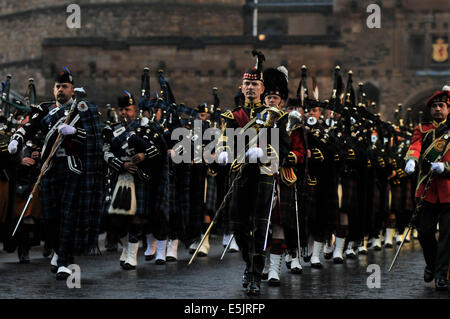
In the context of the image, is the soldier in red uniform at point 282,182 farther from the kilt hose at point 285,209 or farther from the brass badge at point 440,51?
the brass badge at point 440,51

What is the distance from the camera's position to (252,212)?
10.3 meters

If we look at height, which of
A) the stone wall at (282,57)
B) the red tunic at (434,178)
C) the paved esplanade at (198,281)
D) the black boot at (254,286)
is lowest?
the paved esplanade at (198,281)

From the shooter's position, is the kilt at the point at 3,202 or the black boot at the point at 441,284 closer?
the black boot at the point at 441,284

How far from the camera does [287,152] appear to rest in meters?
10.7

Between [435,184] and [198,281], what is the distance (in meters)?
2.84

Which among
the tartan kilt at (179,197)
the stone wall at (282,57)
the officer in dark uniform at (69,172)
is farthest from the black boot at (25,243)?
the stone wall at (282,57)

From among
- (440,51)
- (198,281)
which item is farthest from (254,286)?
(440,51)

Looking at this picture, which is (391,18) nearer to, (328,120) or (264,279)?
(328,120)

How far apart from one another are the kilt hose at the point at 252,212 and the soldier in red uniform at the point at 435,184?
1916 millimetres

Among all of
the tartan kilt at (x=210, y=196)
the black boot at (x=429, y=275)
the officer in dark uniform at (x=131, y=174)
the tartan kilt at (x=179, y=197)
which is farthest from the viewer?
the tartan kilt at (x=210, y=196)

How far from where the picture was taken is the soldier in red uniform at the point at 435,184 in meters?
11.1

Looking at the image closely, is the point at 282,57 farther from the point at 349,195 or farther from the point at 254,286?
the point at 254,286
